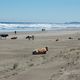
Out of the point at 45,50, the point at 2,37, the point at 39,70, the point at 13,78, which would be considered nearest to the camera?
the point at 13,78

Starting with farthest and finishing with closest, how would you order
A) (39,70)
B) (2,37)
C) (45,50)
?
(2,37)
(45,50)
(39,70)

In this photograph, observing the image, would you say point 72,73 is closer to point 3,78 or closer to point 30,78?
point 30,78

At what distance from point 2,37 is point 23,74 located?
31.9 metres

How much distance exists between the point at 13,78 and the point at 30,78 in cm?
73

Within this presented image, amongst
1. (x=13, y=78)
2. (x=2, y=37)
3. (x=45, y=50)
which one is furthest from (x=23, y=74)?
(x=2, y=37)

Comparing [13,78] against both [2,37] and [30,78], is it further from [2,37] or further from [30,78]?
[2,37]

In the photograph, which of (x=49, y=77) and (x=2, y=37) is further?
(x=2, y=37)

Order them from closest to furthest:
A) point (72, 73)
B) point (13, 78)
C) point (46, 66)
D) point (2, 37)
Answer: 1. point (72, 73)
2. point (13, 78)
3. point (46, 66)
4. point (2, 37)

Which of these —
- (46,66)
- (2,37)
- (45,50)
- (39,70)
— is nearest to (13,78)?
(39,70)

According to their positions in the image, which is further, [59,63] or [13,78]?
[59,63]

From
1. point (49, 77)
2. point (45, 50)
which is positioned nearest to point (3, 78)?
point (49, 77)

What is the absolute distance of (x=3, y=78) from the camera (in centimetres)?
1124

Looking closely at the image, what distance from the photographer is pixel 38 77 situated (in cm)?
1032

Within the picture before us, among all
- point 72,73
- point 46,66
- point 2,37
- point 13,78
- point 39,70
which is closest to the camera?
point 72,73
